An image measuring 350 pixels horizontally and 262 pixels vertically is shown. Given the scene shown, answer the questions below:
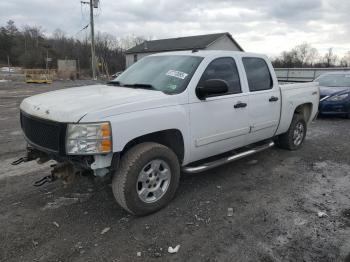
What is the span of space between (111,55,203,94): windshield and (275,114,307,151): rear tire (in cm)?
284

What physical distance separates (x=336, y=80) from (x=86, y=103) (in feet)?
33.9

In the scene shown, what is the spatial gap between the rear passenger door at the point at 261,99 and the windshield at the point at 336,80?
666 centimetres

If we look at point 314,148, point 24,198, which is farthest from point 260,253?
point 314,148

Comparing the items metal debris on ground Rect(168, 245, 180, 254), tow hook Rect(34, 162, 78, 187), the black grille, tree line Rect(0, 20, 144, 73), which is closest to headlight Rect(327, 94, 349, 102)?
metal debris on ground Rect(168, 245, 180, 254)

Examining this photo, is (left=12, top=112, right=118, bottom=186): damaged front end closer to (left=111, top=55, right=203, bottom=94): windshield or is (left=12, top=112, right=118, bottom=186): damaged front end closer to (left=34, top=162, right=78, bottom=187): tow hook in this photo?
(left=34, top=162, right=78, bottom=187): tow hook

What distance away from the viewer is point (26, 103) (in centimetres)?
391

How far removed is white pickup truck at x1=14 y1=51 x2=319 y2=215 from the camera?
10.4 ft

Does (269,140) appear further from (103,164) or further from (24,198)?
(24,198)

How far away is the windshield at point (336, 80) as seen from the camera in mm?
10734

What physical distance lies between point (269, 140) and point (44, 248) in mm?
4328

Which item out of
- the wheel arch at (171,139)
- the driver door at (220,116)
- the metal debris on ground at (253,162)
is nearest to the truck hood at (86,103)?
the wheel arch at (171,139)

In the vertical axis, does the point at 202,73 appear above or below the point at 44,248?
above

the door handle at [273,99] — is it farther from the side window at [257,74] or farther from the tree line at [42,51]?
the tree line at [42,51]

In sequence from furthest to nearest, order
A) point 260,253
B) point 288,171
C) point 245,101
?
point 288,171 < point 245,101 < point 260,253
